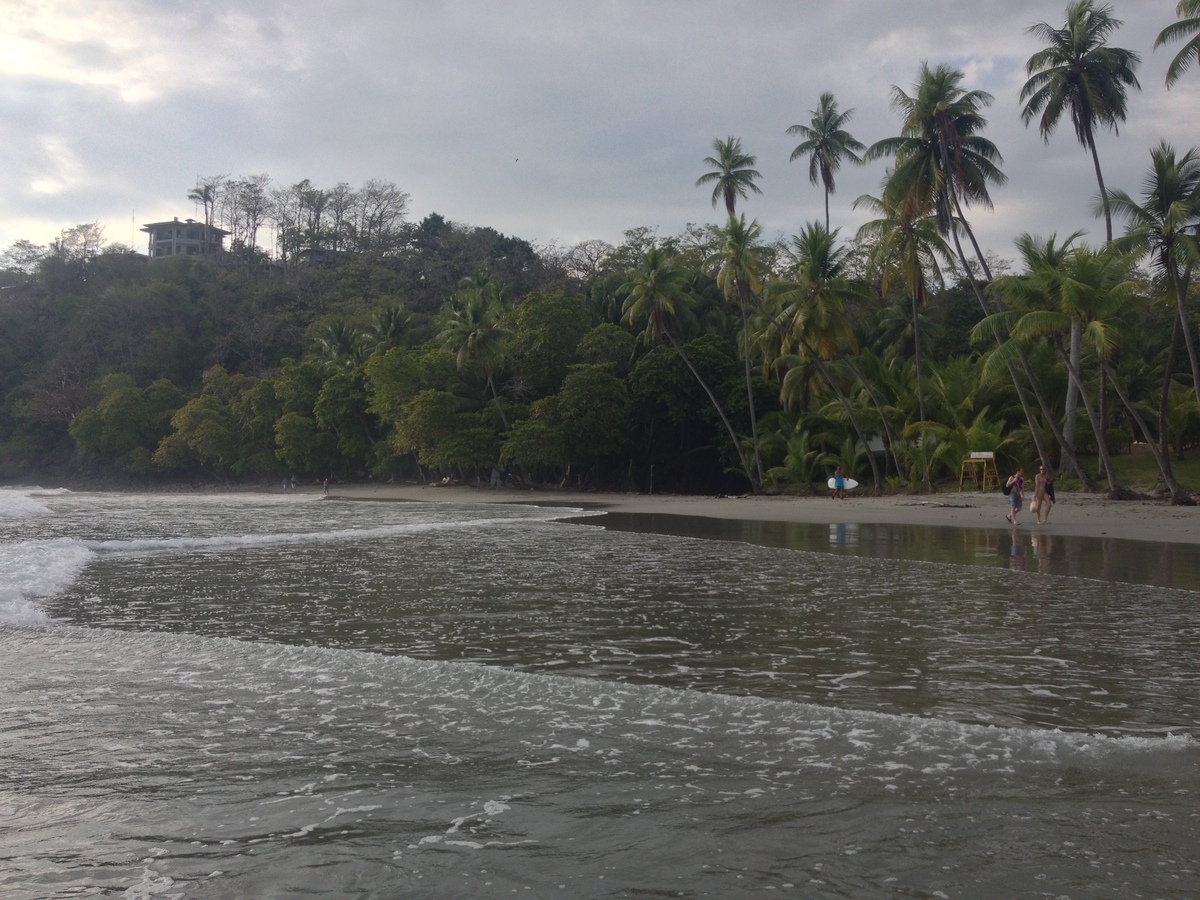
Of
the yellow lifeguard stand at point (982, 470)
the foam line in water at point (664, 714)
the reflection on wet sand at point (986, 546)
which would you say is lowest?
the foam line in water at point (664, 714)

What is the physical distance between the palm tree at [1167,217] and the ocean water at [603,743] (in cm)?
1480

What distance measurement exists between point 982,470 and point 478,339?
2307 centimetres

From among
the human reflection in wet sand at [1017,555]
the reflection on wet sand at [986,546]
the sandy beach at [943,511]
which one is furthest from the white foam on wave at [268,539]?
the human reflection in wet sand at [1017,555]

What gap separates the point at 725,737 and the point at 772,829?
4.25ft

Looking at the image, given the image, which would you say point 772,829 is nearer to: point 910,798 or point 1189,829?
point 910,798

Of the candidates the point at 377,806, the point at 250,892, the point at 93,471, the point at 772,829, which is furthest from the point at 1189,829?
the point at 93,471

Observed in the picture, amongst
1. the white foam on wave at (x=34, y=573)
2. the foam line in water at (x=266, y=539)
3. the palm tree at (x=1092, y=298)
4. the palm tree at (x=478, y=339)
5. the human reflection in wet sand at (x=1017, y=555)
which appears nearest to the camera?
the white foam on wave at (x=34, y=573)

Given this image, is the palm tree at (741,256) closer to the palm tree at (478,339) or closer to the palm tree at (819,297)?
the palm tree at (819,297)

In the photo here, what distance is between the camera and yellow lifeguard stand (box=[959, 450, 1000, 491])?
28219mm

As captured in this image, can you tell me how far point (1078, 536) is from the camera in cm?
1759

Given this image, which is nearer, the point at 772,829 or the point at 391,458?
the point at 772,829

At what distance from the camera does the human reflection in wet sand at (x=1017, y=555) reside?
42.3ft

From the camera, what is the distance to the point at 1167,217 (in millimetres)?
21906

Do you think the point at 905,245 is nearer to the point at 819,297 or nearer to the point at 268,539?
the point at 819,297
